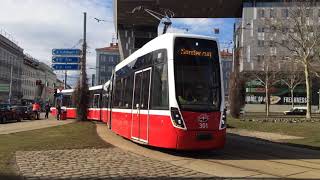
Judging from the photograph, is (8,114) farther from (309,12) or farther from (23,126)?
(309,12)

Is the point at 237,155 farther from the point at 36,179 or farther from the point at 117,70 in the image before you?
the point at 117,70

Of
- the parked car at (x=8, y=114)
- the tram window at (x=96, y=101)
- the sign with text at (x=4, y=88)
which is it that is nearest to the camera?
the tram window at (x=96, y=101)

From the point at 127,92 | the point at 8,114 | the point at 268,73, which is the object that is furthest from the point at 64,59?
the point at 268,73

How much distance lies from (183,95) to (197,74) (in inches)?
31.9

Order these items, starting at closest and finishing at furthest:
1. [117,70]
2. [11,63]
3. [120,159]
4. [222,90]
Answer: [120,159]
[222,90]
[117,70]
[11,63]

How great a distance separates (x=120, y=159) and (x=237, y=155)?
4.09 meters

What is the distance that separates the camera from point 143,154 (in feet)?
52.2

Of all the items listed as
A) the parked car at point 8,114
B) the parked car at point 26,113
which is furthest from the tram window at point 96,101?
the parked car at point 26,113

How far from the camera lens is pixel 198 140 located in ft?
49.5

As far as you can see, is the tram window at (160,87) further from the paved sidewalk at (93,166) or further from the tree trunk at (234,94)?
the tree trunk at (234,94)

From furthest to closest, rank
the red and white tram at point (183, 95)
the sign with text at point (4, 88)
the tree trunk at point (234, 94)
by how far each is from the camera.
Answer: the sign with text at point (4, 88), the tree trunk at point (234, 94), the red and white tram at point (183, 95)

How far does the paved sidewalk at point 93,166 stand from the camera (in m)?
11.5

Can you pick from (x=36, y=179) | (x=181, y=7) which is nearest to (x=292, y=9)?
(x=181, y=7)

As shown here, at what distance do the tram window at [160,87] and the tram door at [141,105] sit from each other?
0.50 m
